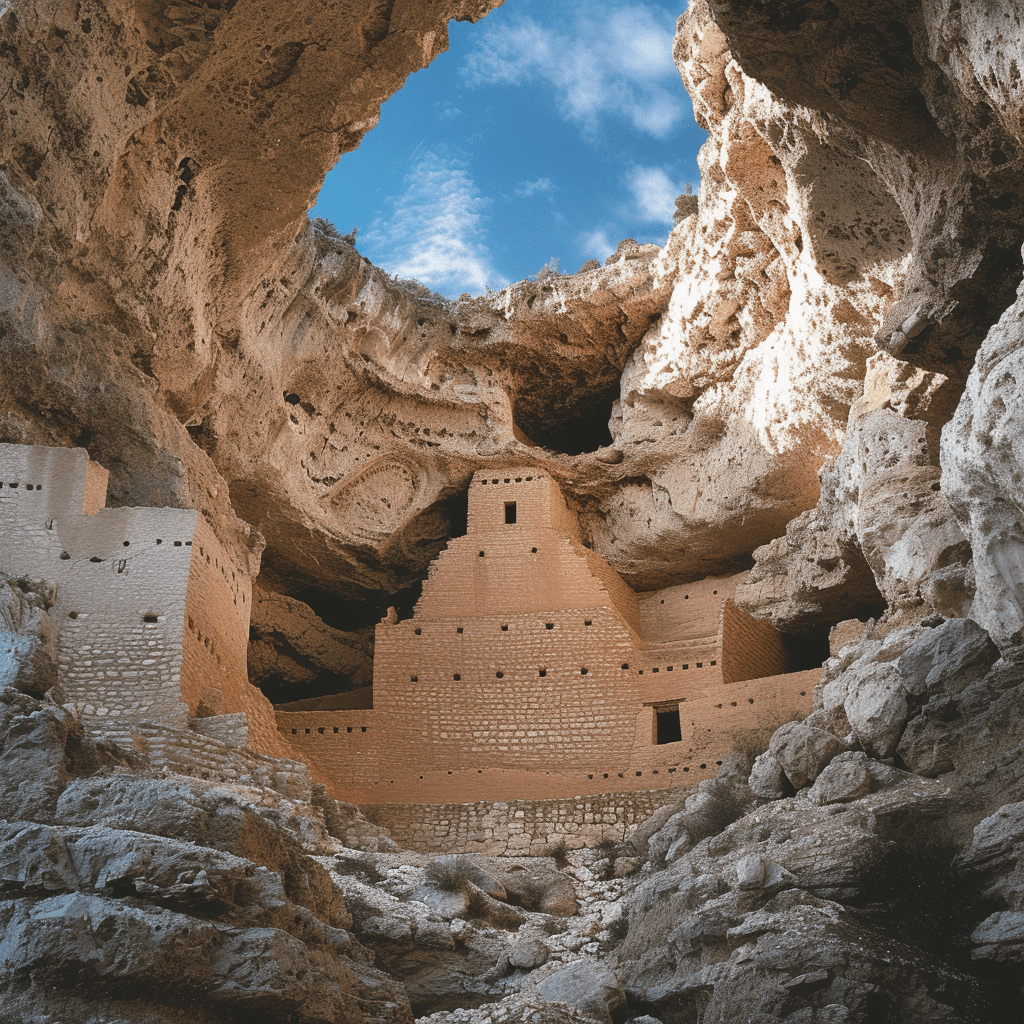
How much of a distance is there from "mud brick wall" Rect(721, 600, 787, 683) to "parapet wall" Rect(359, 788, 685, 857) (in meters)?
3.61

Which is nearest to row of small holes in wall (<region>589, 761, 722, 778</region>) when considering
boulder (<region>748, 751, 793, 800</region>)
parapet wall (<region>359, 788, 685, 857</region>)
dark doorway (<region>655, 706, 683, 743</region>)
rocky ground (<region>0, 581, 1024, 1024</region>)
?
parapet wall (<region>359, 788, 685, 857</region>)

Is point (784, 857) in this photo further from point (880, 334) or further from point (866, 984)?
point (880, 334)

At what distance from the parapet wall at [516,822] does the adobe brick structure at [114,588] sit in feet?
Result: 7.33

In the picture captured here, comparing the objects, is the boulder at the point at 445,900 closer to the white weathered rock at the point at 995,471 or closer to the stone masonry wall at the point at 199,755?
the stone masonry wall at the point at 199,755

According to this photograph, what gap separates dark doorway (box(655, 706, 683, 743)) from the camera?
1941cm

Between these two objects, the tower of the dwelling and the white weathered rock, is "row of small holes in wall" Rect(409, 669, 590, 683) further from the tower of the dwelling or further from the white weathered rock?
the white weathered rock

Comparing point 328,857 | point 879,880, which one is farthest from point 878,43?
point 328,857

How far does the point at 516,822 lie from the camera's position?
15414 mm

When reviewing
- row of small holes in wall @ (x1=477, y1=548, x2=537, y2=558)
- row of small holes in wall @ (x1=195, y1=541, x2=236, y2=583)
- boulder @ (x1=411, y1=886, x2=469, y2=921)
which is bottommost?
boulder @ (x1=411, y1=886, x2=469, y2=921)

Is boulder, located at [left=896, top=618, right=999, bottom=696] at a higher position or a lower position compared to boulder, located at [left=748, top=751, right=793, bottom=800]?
higher

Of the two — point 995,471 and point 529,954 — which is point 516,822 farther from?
point 995,471

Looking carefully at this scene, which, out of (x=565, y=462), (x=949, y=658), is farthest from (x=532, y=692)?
(x=949, y=658)

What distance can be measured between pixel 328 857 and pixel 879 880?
5.97 meters

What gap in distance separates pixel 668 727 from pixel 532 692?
9.66ft
